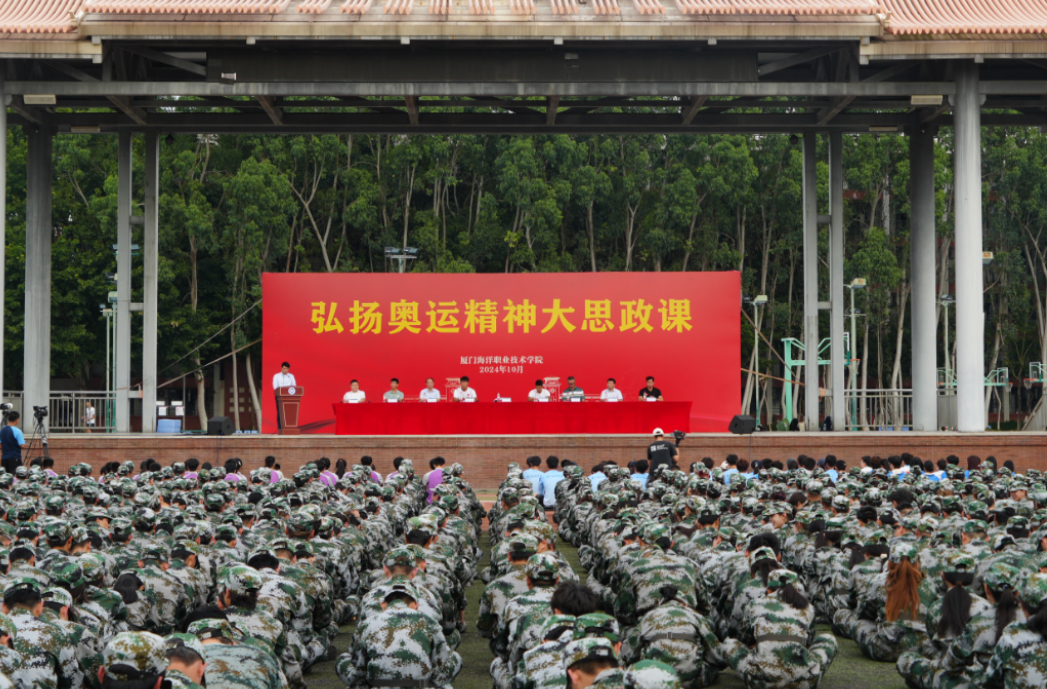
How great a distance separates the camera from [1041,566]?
6750mm

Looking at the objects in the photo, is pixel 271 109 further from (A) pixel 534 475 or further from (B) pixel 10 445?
(A) pixel 534 475

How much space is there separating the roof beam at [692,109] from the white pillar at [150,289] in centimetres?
1008

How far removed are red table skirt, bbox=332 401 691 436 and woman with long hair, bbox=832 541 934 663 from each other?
11.2m

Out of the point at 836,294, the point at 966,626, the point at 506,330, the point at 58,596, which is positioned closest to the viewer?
the point at 58,596

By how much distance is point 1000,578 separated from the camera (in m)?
5.89

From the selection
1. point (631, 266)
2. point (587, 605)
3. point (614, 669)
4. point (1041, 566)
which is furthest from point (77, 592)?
point (631, 266)

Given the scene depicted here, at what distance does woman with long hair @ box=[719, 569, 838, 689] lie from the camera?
663cm

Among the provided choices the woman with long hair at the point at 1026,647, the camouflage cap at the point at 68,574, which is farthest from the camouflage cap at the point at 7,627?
the woman with long hair at the point at 1026,647

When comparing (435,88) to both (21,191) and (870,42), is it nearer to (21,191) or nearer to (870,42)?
(870,42)

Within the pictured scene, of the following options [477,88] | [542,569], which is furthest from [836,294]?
[542,569]

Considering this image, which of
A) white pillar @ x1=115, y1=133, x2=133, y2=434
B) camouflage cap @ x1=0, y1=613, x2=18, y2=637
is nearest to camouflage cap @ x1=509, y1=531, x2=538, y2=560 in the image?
camouflage cap @ x1=0, y1=613, x2=18, y2=637

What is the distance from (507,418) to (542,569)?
13.4 metres

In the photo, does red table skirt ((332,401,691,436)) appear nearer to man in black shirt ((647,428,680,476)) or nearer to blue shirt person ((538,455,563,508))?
man in black shirt ((647,428,680,476))

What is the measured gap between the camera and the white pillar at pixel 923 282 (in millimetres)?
21062
